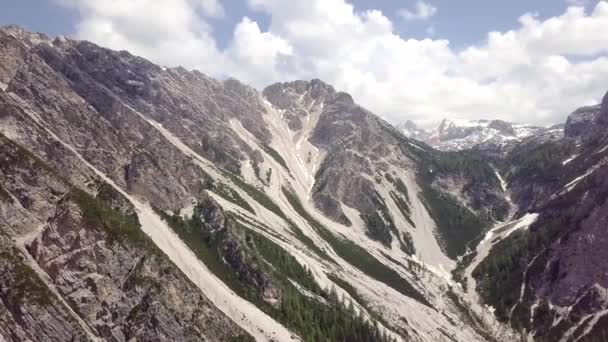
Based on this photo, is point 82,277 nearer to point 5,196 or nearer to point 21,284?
point 21,284

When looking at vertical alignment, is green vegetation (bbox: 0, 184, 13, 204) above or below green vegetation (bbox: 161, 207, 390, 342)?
above

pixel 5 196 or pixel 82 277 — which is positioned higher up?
pixel 5 196

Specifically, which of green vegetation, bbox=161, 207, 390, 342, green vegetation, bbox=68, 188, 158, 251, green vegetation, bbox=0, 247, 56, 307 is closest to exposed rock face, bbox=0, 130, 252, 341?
green vegetation, bbox=0, 247, 56, 307

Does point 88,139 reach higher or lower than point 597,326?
higher

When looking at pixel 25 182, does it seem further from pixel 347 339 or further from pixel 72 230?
pixel 347 339

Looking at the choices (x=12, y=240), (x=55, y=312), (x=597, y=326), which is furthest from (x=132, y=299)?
(x=597, y=326)

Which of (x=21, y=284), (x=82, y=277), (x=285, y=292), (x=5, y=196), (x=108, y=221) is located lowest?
(x=285, y=292)

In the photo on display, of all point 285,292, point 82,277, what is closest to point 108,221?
point 82,277

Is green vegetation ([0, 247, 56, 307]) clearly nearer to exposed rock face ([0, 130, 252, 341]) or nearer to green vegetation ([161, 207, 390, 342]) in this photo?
exposed rock face ([0, 130, 252, 341])

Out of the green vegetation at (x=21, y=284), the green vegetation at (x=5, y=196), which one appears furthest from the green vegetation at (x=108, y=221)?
the green vegetation at (x=21, y=284)
